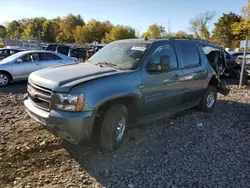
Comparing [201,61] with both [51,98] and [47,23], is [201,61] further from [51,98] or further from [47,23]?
[47,23]

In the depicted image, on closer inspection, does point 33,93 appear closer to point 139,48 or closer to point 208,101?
point 139,48

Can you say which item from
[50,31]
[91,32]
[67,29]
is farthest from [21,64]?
[50,31]

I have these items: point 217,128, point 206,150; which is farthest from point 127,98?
point 217,128

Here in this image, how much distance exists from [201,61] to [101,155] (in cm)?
350

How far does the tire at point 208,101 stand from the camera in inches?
242

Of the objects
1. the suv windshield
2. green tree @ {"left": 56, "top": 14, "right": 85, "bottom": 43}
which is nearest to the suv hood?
the suv windshield

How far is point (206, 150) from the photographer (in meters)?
4.08

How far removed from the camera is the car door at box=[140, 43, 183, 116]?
13.3 ft

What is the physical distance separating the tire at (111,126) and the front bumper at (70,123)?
34 cm

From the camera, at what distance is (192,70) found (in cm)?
527

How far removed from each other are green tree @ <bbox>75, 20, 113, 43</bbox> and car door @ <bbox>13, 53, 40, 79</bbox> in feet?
174

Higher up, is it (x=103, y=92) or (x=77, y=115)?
(x=103, y=92)

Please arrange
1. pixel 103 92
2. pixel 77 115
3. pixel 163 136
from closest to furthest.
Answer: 1. pixel 77 115
2. pixel 103 92
3. pixel 163 136

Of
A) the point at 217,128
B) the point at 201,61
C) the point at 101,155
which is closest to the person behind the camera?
the point at 101,155
